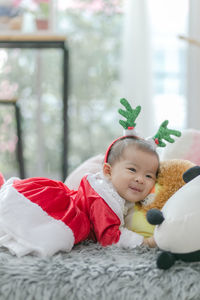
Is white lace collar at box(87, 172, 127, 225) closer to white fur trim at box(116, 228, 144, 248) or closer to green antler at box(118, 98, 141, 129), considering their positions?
white fur trim at box(116, 228, 144, 248)

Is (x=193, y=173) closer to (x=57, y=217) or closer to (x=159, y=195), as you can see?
(x=159, y=195)

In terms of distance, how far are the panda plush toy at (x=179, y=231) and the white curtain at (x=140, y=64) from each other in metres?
2.05

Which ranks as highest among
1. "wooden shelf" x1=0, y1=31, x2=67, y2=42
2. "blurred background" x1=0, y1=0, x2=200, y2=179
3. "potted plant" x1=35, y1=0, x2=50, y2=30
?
"potted plant" x1=35, y1=0, x2=50, y2=30

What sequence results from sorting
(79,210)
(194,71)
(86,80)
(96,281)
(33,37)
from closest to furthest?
(96,281)
(79,210)
(33,37)
(194,71)
(86,80)

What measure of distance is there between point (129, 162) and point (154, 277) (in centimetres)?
41

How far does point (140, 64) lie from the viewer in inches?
120

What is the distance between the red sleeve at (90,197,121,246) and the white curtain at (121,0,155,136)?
1.88m

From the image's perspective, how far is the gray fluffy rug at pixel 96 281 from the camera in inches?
34.9

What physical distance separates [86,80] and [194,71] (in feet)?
2.58

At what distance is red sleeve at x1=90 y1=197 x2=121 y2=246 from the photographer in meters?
1.14

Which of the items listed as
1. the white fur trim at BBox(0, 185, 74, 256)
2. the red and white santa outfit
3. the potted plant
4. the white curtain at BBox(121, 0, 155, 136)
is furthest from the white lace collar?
the potted plant

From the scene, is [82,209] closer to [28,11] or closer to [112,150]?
[112,150]

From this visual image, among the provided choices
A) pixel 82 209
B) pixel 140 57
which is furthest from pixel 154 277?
pixel 140 57

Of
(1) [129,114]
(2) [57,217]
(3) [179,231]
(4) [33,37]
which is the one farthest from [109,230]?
(4) [33,37]
